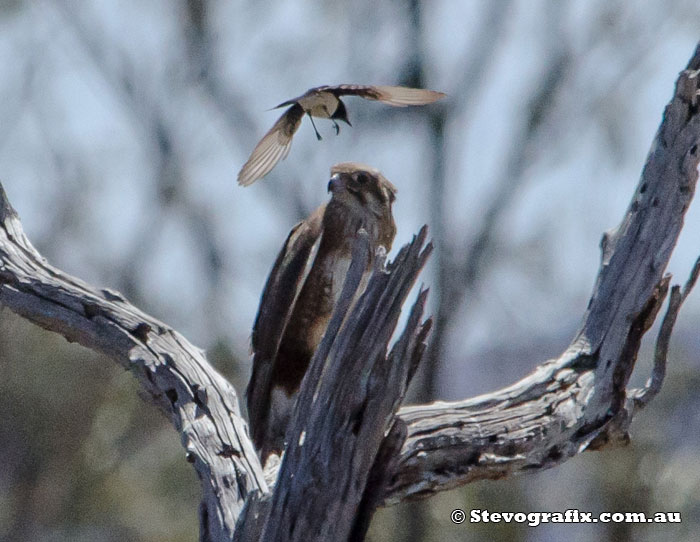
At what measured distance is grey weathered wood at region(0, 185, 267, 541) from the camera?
357cm

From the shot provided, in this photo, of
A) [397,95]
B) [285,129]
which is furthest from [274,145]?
[397,95]

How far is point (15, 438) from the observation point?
13961 mm

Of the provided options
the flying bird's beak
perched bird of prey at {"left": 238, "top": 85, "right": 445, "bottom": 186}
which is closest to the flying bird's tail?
perched bird of prey at {"left": 238, "top": 85, "right": 445, "bottom": 186}

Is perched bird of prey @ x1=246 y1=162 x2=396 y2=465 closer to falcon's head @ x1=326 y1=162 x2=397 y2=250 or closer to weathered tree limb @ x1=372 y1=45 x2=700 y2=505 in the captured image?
falcon's head @ x1=326 y1=162 x2=397 y2=250

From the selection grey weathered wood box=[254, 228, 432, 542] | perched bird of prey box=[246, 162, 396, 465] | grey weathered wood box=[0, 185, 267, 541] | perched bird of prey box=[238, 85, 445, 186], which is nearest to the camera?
grey weathered wood box=[254, 228, 432, 542]

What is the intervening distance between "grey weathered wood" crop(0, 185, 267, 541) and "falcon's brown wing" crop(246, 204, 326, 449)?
119 centimetres

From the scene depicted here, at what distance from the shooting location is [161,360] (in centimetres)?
390

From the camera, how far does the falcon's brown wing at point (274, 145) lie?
4.59 meters

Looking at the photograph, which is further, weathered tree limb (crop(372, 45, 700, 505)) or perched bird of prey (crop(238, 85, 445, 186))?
perched bird of prey (crop(238, 85, 445, 186))

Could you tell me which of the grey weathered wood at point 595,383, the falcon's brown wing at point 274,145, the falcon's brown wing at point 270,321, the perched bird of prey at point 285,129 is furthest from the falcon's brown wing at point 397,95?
the falcon's brown wing at point 270,321

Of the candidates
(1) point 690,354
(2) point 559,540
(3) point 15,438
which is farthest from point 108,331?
(2) point 559,540

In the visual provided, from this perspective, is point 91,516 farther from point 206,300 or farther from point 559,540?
point 559,540

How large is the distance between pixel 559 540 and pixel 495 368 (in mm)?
3847

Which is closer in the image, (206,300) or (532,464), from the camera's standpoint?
(532,464)
